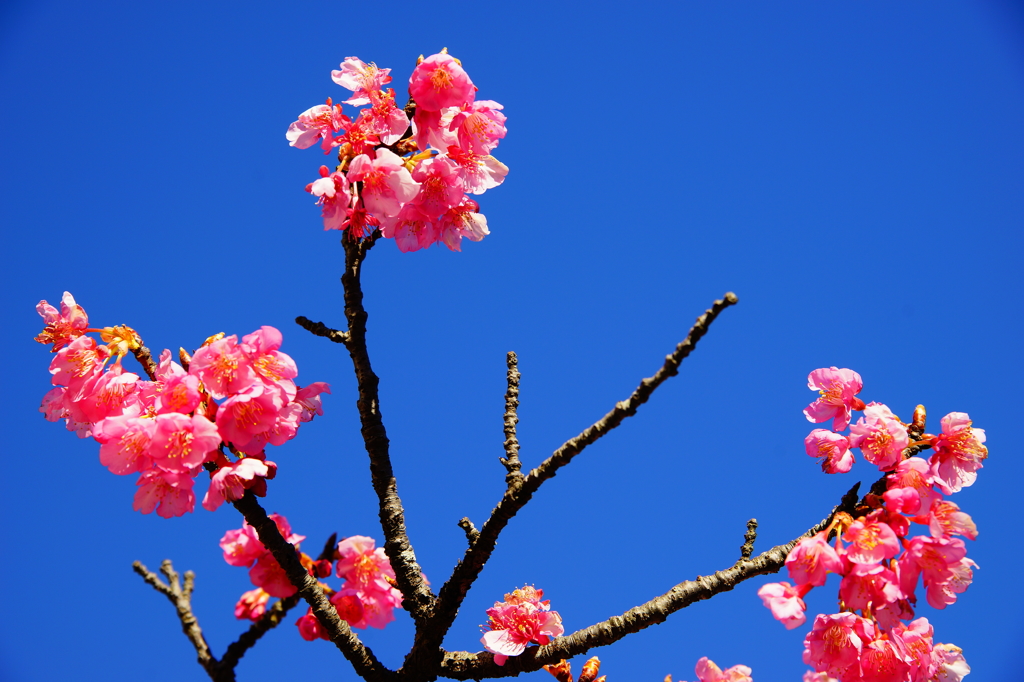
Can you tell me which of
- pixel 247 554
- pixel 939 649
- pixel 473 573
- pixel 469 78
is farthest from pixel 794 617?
pixel 247 554

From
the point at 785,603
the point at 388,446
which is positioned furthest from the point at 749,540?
the point at 388,446

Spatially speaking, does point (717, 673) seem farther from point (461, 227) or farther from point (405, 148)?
point (405, 148)

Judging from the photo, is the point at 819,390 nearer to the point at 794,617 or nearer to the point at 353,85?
the point at 794,617

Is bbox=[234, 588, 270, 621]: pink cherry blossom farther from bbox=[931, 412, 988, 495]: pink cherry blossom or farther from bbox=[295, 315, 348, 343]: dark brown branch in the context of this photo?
bbox=[931, 412, 988, 495]: pink cherry blossom

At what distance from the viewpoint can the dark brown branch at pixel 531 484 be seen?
2.36m

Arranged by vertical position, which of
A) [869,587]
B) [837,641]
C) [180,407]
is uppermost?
[180,407]

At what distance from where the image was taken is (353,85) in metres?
3.16

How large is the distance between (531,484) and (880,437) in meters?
1.46

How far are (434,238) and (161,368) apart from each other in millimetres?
1320

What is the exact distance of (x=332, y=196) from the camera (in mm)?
3023

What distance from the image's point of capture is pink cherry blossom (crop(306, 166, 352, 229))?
2.99 metres

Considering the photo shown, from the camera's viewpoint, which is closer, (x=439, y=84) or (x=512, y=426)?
(x=439, y=84)

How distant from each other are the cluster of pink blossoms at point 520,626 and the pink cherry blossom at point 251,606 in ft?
5.83

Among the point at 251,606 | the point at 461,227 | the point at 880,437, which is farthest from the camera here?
the point at 251,606
